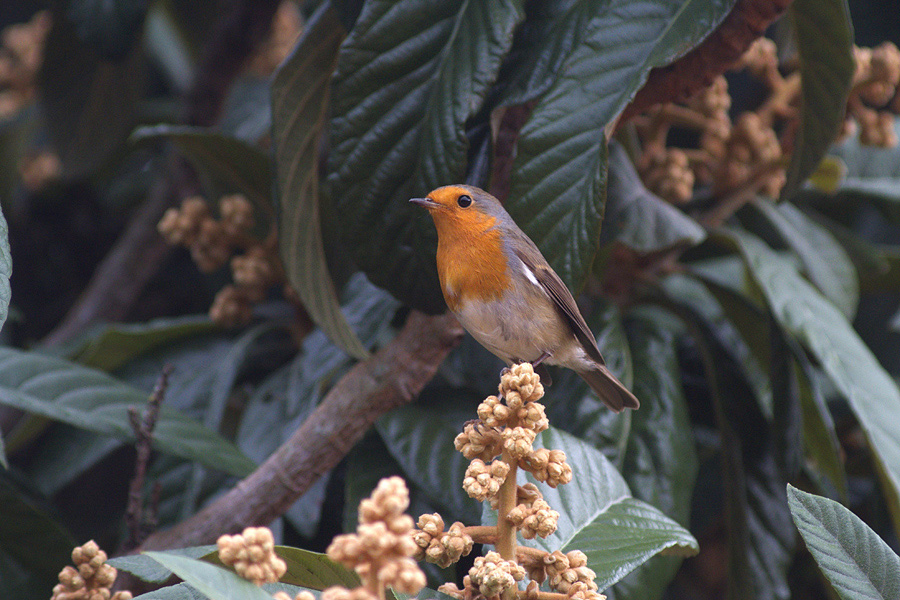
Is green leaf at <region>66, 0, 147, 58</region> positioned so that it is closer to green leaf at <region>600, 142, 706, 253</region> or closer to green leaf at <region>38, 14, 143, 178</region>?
green leaf at <region>38, 14, 143, 178</region>

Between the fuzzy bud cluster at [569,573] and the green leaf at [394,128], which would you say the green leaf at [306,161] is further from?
the fuzzy bud cluster at [569,573]

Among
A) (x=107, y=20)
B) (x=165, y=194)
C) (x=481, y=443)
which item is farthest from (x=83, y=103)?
(x=481, y=443)

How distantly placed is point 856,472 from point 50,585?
2.37 m

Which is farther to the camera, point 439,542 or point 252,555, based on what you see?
point 439,542

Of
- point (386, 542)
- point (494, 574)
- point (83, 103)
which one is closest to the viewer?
point (386, 542)

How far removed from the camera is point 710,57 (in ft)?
4.73

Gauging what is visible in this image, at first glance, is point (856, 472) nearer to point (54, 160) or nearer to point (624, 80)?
point (624, 80)

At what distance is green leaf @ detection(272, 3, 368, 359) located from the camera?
159cm

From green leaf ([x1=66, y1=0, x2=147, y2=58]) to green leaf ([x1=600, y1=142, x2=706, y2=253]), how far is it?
4.45 ft

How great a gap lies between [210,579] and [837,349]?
61.1 inches

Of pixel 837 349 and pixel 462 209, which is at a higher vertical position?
Answer: pixel 462 209

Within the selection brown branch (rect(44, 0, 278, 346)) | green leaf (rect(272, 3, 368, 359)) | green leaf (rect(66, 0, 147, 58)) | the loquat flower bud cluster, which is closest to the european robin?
green leaf (rect(272, 3, 368, 359))

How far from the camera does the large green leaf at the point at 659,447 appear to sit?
59.9 inches

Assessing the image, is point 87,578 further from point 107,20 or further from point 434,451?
point 107,20
